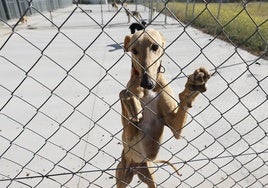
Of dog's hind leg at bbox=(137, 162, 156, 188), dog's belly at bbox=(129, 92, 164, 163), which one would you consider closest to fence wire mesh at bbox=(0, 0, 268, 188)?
dog's hind leg at bbox=(137, 162, 156, 188)

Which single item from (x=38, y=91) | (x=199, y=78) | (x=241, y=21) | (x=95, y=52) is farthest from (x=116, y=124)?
(x=241, y=21)

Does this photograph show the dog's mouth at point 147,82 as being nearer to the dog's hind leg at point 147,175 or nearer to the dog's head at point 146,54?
the dog's head at point 146,54

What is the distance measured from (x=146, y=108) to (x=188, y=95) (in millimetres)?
338

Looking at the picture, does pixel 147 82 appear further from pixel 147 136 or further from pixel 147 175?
pixel 147 175

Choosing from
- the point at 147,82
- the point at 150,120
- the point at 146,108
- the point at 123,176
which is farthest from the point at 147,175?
the point at 147,82

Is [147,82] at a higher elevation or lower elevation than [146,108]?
lower

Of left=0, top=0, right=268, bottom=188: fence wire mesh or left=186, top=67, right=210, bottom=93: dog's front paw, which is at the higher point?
left=0, top=0, right=268, bottom=188: fence wire mesh

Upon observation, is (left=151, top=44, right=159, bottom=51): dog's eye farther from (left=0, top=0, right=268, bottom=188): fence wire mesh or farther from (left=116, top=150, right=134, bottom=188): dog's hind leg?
(left=116, top=150, right=134, bottom=188): dog's hind leg

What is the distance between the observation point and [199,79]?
4.91 feet

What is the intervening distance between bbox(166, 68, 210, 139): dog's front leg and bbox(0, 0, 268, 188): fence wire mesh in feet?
0.30

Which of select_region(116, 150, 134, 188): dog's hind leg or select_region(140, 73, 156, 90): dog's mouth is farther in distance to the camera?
select_region(116, 150, 134, 188): dog's hind leg

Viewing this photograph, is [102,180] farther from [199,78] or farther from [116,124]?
[199,78]

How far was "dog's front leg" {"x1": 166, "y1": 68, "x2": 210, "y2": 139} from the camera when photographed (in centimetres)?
151

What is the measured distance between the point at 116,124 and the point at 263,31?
6435 millimetres
